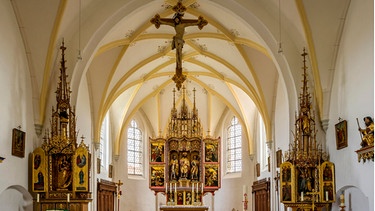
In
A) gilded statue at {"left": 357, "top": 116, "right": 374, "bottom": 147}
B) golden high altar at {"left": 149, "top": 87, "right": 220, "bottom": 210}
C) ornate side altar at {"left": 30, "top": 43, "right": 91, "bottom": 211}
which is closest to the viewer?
gilded statue at {"left": 357, "top": 116, "right": 374, "bottom": 147}

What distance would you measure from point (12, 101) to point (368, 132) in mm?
8950

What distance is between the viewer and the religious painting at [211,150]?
28952 mm

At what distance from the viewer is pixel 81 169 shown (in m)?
16.7

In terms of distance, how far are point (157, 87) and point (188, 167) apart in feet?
13.6

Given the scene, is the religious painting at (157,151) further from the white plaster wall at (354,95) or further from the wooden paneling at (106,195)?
the white plaster wall at (354,95)

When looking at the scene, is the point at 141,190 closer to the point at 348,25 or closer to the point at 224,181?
the point at 224,181

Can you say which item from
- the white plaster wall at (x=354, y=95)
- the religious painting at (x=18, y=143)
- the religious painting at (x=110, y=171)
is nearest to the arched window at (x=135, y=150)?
the religious painting at (x=110, y=171)

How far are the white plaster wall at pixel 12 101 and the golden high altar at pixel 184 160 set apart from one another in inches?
468

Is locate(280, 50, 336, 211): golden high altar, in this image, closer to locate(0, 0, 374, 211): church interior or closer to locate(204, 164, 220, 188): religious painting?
locate(0, 0, 374, 211): church interior

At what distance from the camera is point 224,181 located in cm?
2983

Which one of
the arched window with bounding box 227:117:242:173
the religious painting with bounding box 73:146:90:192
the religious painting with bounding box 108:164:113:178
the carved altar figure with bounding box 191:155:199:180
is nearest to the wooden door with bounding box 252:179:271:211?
the arched window with bounding box 227:117:242:173

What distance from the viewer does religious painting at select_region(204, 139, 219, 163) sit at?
29.0 metres

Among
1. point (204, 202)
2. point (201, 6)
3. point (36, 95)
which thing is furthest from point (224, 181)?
point (36, 95)

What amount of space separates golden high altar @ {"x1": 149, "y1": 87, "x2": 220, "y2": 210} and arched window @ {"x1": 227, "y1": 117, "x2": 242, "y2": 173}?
3.68ft
